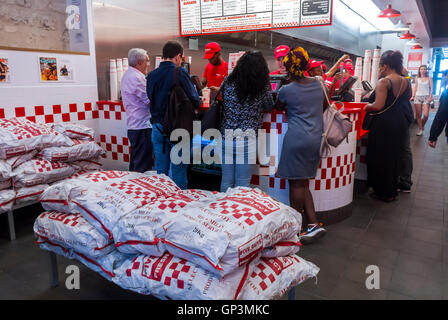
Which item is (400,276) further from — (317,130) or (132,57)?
(132,57)

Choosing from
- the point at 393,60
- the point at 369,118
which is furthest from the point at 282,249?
the point at 393,60

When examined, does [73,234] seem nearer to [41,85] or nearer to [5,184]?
[5,184]

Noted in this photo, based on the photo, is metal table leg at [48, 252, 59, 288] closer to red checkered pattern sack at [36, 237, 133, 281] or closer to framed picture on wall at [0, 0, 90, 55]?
red checkered pattern sack at [36, 237, 133, 281]

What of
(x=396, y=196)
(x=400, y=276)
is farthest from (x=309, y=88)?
(x=396, y=196)

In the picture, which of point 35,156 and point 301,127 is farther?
point 35,156

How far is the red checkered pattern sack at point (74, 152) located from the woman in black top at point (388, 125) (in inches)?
113

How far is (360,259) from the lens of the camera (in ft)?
8.45

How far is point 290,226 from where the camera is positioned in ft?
5.73

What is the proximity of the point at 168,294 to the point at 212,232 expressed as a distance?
0.34 m

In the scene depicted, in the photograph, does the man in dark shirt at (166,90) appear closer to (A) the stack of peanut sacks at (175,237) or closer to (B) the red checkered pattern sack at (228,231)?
(A) the stack of peanut sacks at (175,237)

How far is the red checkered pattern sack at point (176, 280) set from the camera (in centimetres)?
145

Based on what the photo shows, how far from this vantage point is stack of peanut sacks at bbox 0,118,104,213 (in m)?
2.87

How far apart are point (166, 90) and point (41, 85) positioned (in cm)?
147

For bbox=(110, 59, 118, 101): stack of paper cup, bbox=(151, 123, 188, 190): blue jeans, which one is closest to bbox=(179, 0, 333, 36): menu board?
bbox=(110, 59, 118, 101): stack of paper cup
